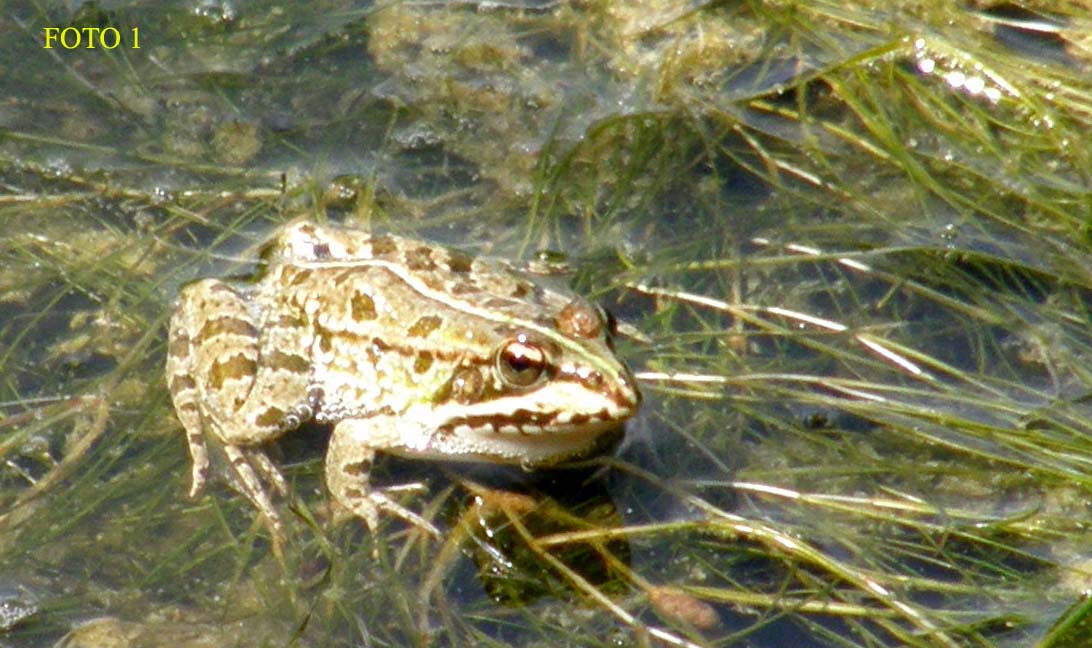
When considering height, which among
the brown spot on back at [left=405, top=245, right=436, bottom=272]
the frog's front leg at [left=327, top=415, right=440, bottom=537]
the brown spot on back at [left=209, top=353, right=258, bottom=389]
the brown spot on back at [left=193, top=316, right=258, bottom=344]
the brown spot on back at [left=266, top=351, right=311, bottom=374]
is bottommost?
the frog's front leg at [left=327, top=415, right=440, bottom=537]

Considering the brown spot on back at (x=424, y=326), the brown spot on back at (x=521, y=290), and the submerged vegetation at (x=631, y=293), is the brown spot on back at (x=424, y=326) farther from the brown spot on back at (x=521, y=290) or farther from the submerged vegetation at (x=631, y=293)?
the submerged vegetation at (x=631, y=293)

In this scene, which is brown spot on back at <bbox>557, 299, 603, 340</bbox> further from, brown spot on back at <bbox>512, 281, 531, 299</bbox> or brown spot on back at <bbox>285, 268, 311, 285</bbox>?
brown spot on back at <bbox>285, 268, 311, 285</bbox>

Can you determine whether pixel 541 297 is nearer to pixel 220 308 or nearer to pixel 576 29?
pixel 220 308

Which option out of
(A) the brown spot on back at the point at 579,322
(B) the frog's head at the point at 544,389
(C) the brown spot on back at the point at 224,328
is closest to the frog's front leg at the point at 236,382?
(C) the brown spot on back at the point at 224,328

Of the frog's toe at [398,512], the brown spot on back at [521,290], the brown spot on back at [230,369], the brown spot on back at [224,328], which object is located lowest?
the frog's toe at [398,512]

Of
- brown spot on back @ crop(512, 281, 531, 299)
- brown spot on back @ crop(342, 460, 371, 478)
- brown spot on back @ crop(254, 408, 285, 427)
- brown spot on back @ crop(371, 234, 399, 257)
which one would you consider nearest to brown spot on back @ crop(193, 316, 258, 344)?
brown spot on back @ crop(254, 408, 285, 427)
